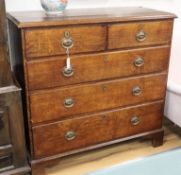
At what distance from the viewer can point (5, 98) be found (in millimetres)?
1524

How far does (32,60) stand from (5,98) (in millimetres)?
247

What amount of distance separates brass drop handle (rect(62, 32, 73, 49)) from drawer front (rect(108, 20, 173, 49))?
0.77 ft

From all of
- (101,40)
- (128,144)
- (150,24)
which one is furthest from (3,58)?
(128,144)

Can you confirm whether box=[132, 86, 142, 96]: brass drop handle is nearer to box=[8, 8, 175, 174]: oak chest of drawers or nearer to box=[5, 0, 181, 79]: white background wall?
box=[8, 8, 175, 174]: oak chest of drawers

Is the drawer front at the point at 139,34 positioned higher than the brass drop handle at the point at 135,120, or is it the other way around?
the drawer front at the point at 139,34

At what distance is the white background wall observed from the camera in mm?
1836

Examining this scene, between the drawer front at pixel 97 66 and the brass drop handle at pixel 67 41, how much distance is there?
0.22ft

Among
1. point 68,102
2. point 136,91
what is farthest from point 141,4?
point 68,102

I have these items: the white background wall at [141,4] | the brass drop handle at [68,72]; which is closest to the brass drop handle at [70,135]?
the brass drop handle at [68,72]

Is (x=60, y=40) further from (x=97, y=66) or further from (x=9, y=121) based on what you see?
(x=9, y=121)

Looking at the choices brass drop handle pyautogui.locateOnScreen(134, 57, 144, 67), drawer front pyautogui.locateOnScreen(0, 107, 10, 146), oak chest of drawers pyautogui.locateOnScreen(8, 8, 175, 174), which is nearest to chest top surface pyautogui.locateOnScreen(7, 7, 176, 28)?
oak chest of drawers pyautogui.locateOnScreen(8, 8, 175, 174)

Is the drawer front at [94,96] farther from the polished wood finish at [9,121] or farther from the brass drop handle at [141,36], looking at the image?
the brass drop handle at [141,36]

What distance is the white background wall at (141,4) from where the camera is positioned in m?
1.84

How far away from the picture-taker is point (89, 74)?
1.66 m
